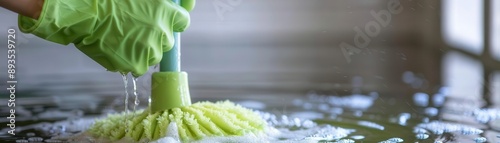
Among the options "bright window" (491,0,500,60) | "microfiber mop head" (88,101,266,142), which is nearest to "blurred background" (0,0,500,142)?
"bright window" (491,0,500,60)

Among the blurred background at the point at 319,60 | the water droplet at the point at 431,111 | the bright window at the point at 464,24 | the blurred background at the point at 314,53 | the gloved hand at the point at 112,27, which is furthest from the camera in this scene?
the bright window at the point at 464,24

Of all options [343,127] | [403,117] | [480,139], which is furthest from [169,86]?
[403,117]

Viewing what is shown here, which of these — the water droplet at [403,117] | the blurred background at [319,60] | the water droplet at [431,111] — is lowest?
the water droplet at [403,117]

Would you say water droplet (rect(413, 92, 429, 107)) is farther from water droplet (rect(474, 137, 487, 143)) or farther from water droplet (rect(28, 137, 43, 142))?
water droplet (rect(28, 137, 43, 142))

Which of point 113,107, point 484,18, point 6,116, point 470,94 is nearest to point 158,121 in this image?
point 6,116

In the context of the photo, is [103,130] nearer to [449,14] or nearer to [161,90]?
[161,90]

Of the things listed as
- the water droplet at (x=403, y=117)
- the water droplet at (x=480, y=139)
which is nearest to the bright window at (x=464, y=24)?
the water droplet at (x=403, y=117)

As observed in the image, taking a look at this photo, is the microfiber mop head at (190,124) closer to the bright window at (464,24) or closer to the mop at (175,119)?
the mop at (175,119)
